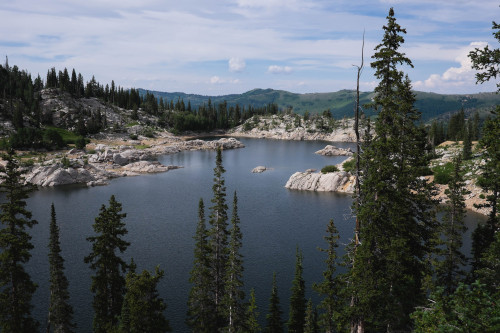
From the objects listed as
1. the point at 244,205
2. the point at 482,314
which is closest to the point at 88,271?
the point at 244,205

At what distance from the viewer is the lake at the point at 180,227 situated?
50.7 m

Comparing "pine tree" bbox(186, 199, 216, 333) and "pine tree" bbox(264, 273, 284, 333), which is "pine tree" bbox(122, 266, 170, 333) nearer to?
"pine tree" bbox(186, 199, 216, 333)

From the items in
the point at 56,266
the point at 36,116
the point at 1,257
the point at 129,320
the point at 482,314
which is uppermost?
the point at 36,116

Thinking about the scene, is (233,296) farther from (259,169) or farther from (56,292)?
(259,169)

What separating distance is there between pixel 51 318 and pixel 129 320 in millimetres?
12496

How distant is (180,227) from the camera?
75.8m

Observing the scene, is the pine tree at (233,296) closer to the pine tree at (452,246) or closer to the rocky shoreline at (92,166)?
the pine tree at (452,246)

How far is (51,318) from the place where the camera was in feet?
120

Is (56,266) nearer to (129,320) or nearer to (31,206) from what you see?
(129,320)

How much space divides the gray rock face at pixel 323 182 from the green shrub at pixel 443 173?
79.9ft

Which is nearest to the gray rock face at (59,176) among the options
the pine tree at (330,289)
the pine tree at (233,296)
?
the pine tree at (233,296)

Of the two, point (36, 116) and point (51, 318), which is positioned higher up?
point (36, 116)

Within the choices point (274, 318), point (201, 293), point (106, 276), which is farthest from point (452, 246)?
point (106, 276)

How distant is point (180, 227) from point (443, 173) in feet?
260
